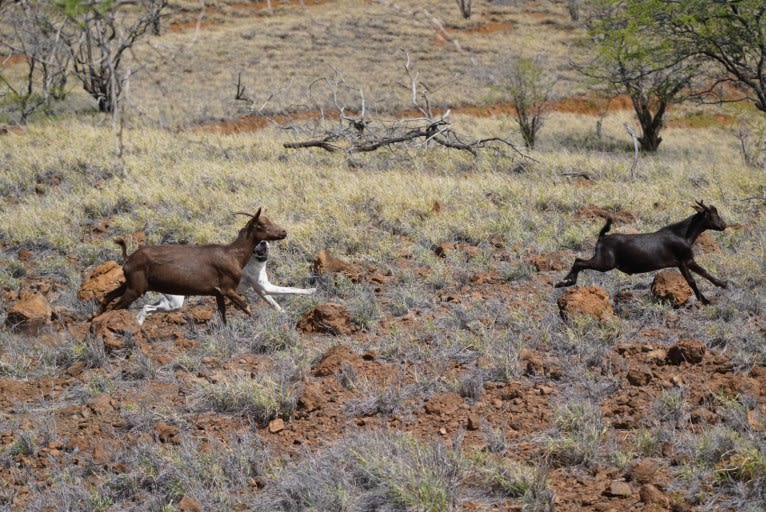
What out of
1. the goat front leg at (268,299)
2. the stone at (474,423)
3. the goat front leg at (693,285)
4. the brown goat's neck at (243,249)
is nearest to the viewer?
the stone at (474,423)

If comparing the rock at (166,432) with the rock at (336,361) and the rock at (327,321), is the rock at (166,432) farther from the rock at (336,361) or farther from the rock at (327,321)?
the rock at (327,321)

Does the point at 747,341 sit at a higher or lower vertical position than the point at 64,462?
higher

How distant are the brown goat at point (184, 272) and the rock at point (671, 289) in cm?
372

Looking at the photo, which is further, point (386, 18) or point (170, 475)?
point (386, 18)

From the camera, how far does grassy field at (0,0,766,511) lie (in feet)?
13.2

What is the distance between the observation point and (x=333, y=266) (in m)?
7.90

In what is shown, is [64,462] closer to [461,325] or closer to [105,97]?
[461,325]

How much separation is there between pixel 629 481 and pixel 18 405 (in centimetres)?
434

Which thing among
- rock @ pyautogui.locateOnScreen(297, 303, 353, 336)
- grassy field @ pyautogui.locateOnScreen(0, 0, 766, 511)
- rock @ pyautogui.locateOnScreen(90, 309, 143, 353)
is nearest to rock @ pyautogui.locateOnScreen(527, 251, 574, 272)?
grassy field @ pyautogui.locateOnScreen(0, 0, 766, 511)

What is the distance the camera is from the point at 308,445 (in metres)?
4.63

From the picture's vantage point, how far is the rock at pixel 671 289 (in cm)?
651

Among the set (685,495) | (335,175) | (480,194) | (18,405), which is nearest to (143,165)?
(335,175)

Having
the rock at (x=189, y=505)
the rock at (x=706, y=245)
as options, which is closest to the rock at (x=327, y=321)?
the rock at (x=189, y=505)

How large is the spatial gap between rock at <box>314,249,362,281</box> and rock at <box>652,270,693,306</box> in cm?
303
